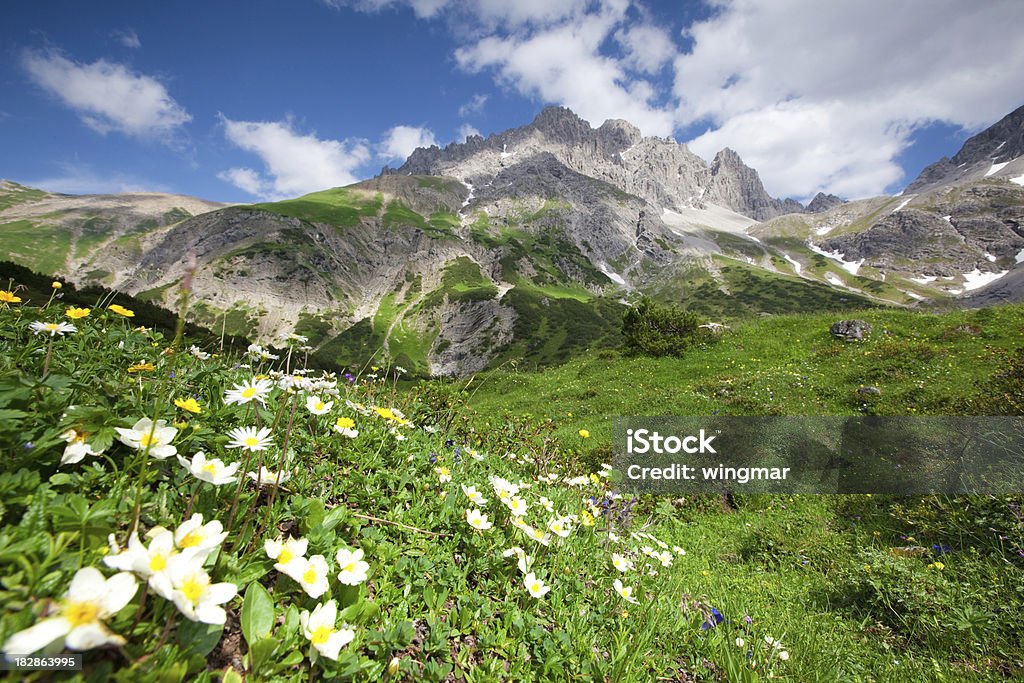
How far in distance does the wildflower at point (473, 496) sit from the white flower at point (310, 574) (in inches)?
60.7

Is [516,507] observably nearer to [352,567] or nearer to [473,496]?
[473,496]

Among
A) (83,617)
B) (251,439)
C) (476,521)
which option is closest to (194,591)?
(83,617)

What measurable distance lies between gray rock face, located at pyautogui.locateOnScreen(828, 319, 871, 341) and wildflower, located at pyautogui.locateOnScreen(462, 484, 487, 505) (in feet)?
55.7

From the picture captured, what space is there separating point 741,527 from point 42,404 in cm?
984

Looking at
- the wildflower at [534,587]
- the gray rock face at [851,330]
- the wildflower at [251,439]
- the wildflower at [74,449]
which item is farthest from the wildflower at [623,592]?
the gray rock face at [851,330]

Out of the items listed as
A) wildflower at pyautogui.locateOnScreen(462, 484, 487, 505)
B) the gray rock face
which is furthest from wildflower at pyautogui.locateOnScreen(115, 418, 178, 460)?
the gray rock face

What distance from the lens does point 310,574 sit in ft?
7.51

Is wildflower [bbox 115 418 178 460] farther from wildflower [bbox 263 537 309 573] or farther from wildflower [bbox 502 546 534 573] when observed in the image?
wildflower [bbox 502 546 534 573]

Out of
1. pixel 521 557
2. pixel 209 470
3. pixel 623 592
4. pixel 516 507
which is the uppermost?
pixel 209 470

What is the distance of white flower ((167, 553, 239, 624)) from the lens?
1.72m

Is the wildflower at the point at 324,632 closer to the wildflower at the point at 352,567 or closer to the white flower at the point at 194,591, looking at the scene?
the wildflower at the point at 352,567

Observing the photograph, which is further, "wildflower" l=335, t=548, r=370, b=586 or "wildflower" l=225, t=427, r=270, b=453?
"wildflower" l=225, t=427, r=270, b=453

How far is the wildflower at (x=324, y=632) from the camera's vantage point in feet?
6.82

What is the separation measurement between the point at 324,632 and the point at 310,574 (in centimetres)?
28
